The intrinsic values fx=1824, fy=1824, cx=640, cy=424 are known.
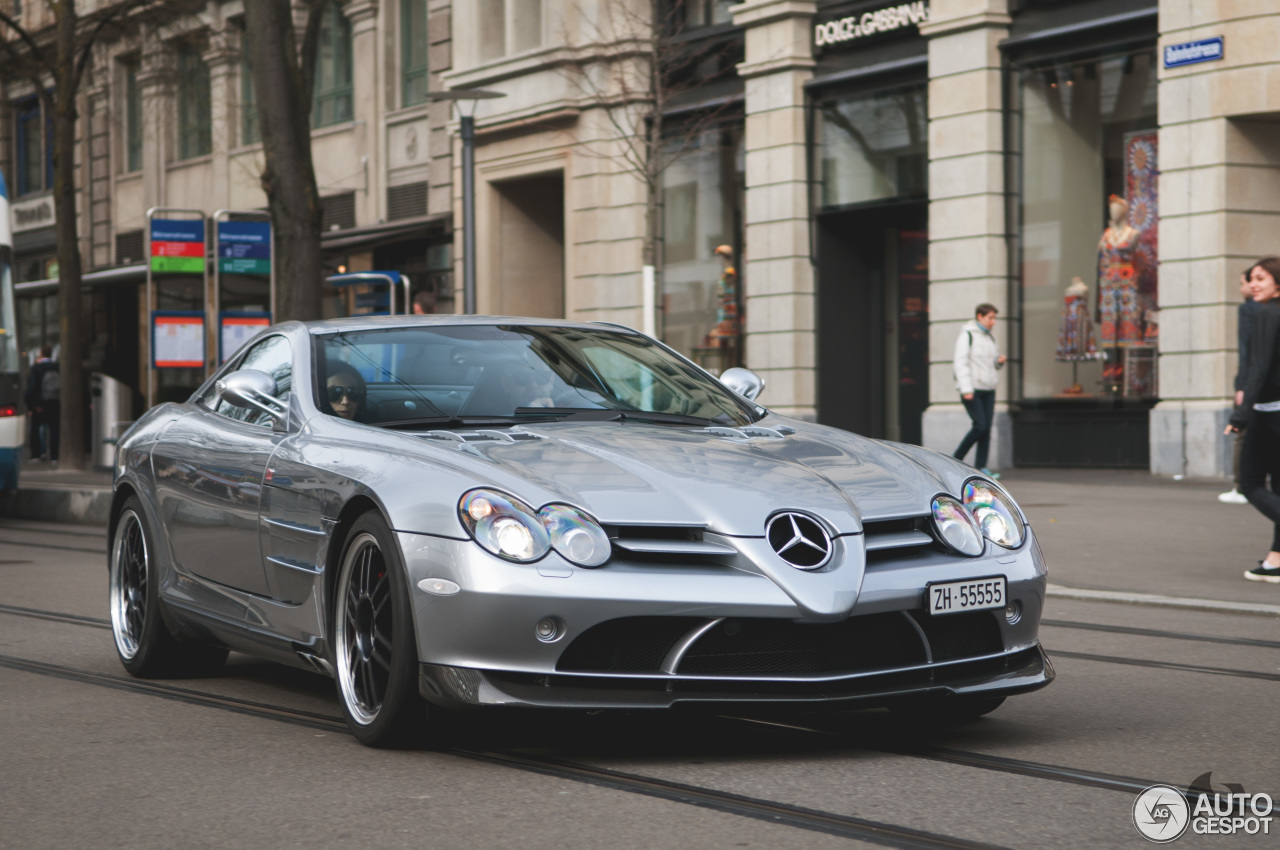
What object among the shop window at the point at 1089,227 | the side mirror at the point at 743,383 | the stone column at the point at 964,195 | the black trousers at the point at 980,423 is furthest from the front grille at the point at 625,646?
the stone column at the point at 964,195

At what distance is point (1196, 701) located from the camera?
6242 millimetres

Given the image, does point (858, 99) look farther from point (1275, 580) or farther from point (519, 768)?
point (519, 768)

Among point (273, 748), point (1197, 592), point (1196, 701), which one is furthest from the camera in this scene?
point (1197, 592)

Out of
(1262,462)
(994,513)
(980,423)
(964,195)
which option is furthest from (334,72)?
(994,513)

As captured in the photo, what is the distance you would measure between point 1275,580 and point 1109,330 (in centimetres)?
876

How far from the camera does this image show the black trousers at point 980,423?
18.2m

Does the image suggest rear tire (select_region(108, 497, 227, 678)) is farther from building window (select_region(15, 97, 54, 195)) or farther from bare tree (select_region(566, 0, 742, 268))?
building window (select_region(15, 97, 54, 195))

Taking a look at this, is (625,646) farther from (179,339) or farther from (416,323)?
(179,339)

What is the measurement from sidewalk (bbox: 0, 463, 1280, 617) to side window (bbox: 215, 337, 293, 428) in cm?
499

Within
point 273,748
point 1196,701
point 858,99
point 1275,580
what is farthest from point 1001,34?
point 273,748

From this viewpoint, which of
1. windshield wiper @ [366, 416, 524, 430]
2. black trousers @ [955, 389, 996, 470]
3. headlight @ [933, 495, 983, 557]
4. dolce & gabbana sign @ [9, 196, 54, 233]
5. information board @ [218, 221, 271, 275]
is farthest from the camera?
dolce & gabbana sign @ [9, 196, 54, 233]

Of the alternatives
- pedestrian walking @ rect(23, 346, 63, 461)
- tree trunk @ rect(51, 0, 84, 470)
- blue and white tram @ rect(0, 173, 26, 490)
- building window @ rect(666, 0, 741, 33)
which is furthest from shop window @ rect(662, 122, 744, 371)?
pedestrian walking @ rect(23, 346, 63, 461)

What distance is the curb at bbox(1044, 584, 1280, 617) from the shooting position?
9.08m

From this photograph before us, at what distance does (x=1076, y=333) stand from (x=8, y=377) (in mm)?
10570
